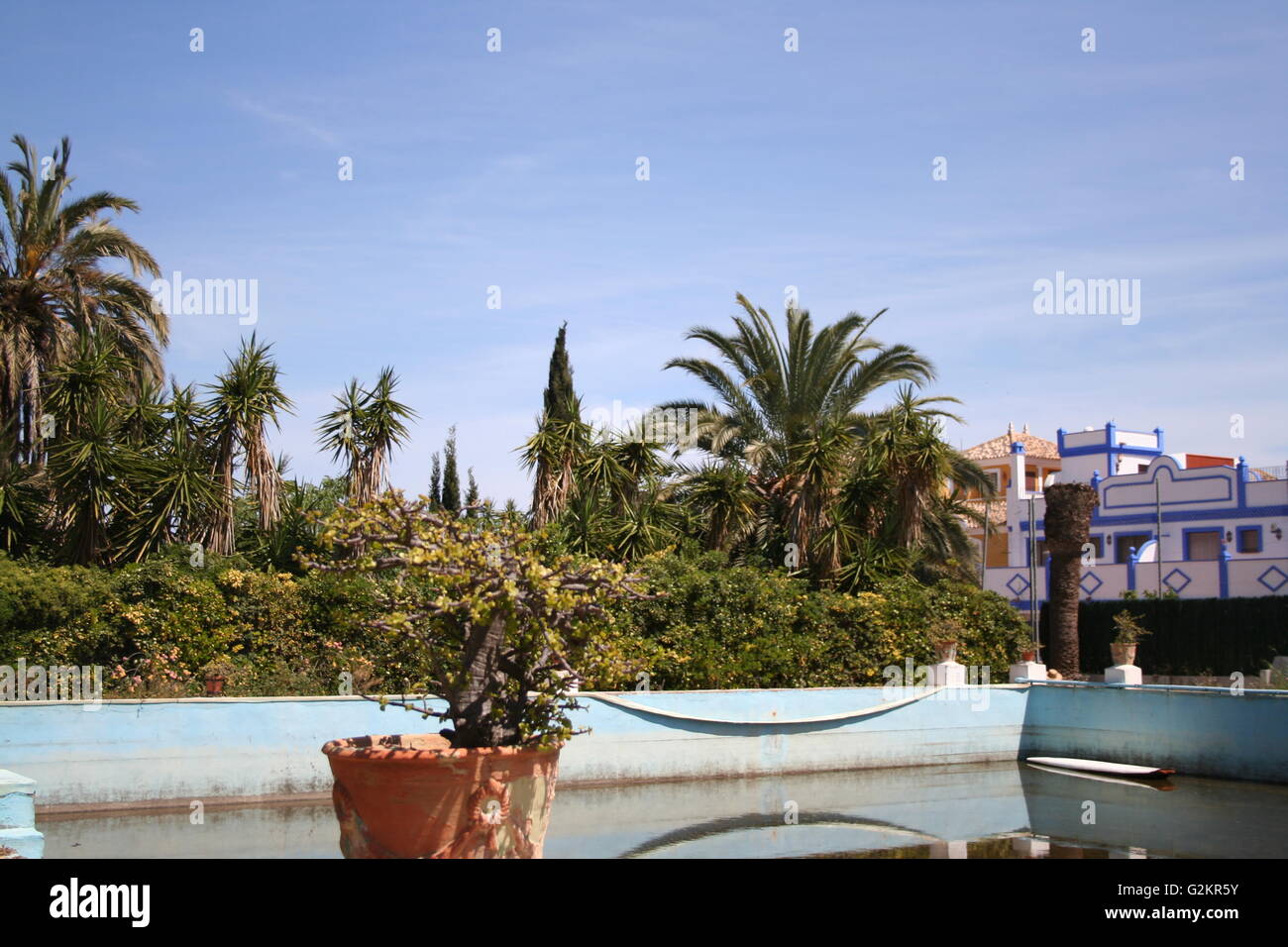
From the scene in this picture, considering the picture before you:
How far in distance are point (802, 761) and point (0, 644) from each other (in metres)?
10.2

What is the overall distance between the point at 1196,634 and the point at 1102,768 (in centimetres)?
1152

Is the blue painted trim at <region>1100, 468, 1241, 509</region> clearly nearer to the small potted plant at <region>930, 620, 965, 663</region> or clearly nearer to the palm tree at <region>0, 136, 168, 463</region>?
the small potted plant at <region>930, 620, 965, 663</region>

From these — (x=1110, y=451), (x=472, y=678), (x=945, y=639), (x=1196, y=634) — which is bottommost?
(x=1196, y=634)

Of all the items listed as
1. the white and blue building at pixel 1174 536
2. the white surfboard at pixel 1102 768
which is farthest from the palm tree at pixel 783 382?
the white and blue building at pixel 1174 536

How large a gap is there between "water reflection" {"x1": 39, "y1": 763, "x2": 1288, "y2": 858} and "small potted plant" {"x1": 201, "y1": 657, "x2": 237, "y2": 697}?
1560 mm

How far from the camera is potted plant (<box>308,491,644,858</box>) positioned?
6676mm

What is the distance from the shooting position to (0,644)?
13.0m

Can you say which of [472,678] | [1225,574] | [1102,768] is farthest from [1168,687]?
[1225,574]

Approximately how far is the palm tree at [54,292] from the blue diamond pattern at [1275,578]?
98.4 ft

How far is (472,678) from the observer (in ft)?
23.5

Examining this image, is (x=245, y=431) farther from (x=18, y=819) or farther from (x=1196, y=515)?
(x=1196, y=515)

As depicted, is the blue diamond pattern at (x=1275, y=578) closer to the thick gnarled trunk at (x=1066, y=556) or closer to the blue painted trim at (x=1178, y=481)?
the blue painted trim at (x=1178, y=481)

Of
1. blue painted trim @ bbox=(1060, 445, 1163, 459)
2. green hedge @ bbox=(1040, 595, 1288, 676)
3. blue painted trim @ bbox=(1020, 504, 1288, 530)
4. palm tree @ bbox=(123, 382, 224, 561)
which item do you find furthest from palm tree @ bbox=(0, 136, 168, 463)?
blue painted trim @ bbox=(1060, 445, 1163, 459)
